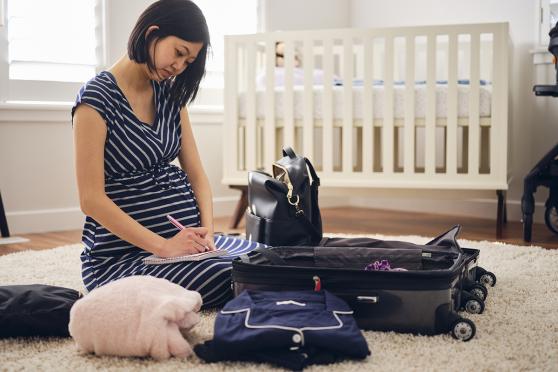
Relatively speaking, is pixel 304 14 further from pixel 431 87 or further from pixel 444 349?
pixel 444 349

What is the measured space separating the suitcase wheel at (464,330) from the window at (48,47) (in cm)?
214

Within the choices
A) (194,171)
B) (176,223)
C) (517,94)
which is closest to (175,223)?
(176,223)

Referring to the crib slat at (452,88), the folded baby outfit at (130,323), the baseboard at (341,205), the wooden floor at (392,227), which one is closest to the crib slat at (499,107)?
the crib slat at (452,88)

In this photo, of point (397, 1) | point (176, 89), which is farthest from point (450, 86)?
point (176, 89)

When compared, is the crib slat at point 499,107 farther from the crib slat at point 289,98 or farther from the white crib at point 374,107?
the crib slat at point 289,98

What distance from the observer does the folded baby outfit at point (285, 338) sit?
107 centimetres

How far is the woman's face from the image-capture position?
1388mm

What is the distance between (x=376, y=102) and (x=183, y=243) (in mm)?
1569

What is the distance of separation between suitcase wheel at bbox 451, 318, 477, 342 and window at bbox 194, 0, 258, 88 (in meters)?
2.33

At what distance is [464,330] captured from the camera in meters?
1.22

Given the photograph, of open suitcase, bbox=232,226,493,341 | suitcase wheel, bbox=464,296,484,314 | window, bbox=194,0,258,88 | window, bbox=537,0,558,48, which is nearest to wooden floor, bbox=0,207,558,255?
window, bbox=194,0,258,88

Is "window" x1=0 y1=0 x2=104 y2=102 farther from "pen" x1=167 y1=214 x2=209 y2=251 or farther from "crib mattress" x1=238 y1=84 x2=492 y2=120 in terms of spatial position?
"pen" x1=167 y1=214 x2=209 y2=251

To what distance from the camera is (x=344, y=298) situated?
1.27m

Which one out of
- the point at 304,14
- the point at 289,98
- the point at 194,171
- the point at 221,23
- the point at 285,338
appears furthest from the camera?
the point at 304,14
